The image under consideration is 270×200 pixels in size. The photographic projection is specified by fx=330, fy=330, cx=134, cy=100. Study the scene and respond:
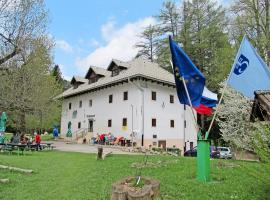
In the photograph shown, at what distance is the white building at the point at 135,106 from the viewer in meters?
34.2

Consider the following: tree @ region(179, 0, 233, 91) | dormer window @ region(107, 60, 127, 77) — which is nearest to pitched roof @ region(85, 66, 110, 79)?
dormer window @ region(107, 60, 127, 77)

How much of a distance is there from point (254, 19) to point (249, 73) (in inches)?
954

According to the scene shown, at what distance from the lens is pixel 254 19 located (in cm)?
3120

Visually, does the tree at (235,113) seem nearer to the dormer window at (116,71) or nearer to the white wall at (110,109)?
the white wall at (110,109)

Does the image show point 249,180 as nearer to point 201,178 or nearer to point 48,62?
point 201,178

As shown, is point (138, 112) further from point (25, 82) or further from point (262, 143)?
point (262, 143)

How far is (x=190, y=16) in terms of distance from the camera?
1742 inches

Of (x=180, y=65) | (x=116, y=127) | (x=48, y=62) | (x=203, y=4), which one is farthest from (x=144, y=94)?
(x=180, y=65)

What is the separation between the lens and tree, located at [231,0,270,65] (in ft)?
100.0

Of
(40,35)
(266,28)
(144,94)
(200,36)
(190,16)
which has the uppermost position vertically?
(190,16)

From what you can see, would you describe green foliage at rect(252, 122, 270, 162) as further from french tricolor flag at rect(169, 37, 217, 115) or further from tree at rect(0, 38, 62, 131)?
tree at rect(0, 38, 62, 131)

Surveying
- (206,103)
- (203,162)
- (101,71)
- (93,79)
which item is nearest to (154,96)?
(101,71)

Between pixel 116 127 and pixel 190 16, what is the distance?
61.8 feet

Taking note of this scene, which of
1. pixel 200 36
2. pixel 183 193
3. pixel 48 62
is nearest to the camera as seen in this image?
pixel 183 193
